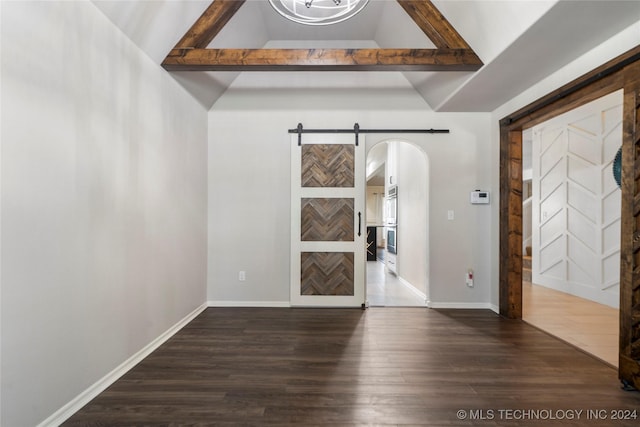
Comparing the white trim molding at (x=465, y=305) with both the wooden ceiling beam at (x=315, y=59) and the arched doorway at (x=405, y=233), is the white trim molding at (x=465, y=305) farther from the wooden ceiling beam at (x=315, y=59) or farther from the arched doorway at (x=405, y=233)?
the wooden ceiling beam at (x=315, y=59)

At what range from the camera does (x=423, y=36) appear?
2.91m

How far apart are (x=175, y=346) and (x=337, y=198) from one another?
2347mm

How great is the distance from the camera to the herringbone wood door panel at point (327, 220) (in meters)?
3.69

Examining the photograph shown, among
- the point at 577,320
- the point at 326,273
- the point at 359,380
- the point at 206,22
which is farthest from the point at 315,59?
the point at 577,320

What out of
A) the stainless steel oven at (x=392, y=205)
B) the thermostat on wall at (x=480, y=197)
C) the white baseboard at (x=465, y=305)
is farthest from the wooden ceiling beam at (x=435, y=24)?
the stainless steel oven at (x=392, y=205)

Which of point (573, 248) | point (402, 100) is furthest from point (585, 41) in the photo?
point (573, 248)

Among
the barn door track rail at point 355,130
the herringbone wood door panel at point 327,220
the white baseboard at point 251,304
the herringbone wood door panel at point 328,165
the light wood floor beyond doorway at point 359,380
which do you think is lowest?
the light wood floor beyond doorway at point 359,380

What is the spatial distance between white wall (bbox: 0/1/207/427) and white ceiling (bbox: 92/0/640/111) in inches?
12.4

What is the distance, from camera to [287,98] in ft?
12.1

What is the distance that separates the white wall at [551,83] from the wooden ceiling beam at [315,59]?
0.69m

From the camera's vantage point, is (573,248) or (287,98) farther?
(573,248)

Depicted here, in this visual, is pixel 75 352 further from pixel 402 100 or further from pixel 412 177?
pixel 412 177

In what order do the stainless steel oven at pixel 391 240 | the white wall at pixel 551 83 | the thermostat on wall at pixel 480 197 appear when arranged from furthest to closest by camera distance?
the stainless steel oven at pixel 391 240 → the thermostat on wall at pixel 480 197 → the white wall at pixel 551 83

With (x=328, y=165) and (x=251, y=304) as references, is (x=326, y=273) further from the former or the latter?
(x=328, y=165)
